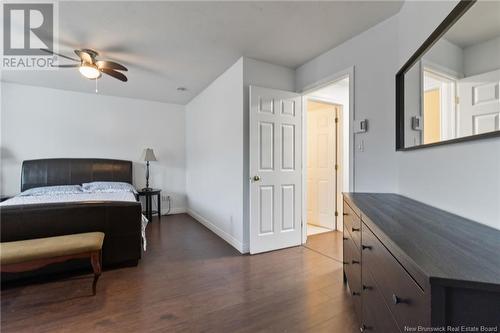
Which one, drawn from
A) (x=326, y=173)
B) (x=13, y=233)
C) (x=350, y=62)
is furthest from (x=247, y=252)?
(x=350, y=62)

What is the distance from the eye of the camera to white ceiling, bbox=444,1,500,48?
41.3 inches

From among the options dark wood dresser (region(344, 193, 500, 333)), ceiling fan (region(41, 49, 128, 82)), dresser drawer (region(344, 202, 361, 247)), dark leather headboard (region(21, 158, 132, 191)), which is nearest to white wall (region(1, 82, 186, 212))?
dark leather headboard (region(21, 158, 132, 191))

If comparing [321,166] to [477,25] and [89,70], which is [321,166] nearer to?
[477,25]

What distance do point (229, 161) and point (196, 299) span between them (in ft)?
6.00

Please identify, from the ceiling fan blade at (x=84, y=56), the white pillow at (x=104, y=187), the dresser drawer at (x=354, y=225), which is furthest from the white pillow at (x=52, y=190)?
the dresser drawer at (x=354, y=225)

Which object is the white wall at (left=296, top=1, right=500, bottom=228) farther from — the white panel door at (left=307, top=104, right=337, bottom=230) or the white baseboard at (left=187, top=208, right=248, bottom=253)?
the white baseboard at (left=187, top=208, right=248, bottom=253)

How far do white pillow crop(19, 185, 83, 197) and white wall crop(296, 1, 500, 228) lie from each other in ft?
13.3

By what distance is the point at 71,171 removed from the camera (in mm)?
4172

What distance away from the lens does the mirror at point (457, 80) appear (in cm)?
106

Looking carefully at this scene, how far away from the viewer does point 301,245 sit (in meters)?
3.22

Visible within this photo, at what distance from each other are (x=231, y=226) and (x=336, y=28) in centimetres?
270

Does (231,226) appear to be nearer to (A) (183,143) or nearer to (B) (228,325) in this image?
(B) (228,325)

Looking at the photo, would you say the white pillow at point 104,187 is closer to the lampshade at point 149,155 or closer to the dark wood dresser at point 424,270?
the lampshade at point 149,155

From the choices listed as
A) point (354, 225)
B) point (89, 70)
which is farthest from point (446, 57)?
point (89, 70)
